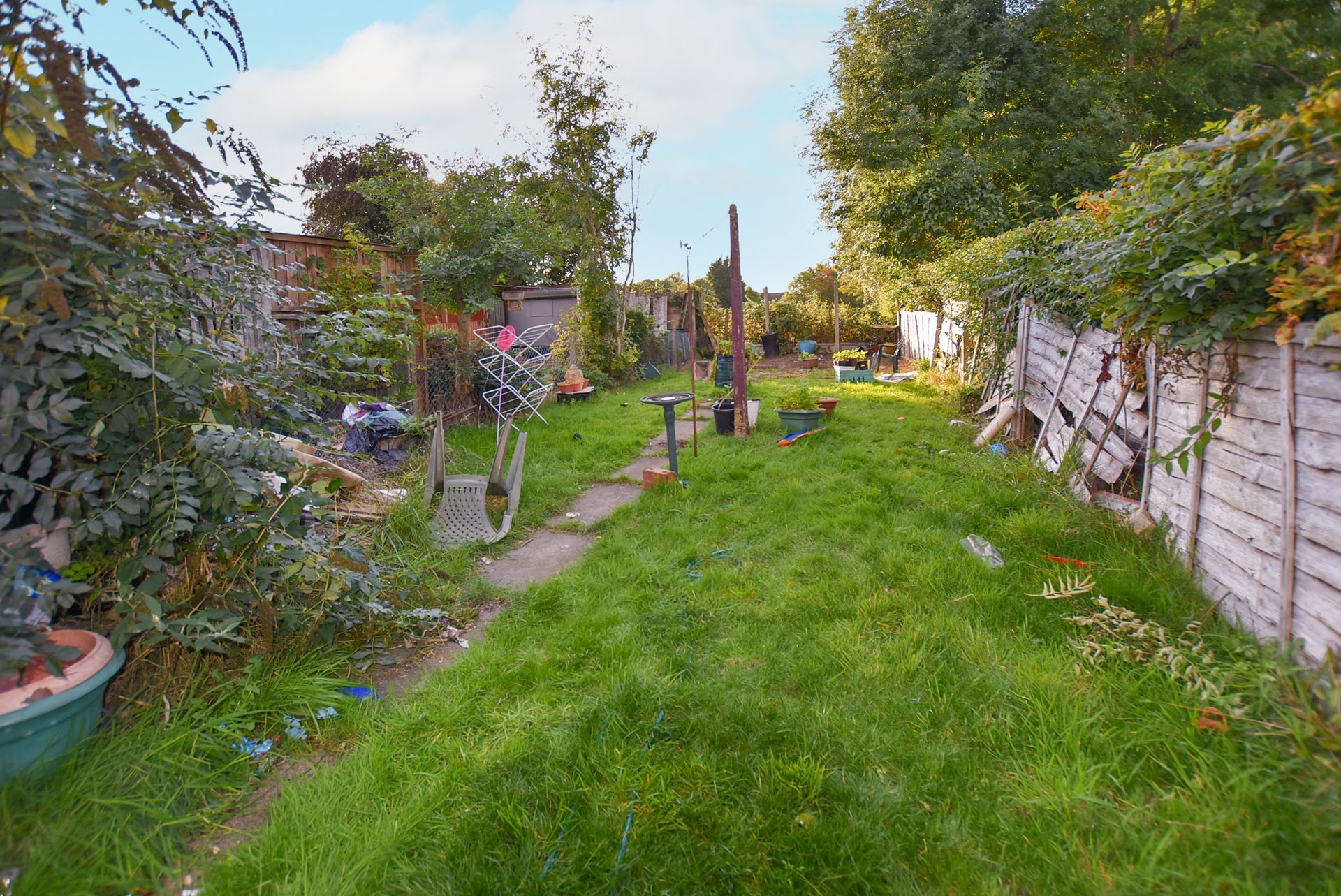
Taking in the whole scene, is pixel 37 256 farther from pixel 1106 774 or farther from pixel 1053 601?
pixel 1053 601

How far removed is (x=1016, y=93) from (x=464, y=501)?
13.8m

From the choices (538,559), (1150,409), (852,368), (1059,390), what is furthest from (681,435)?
(852,368)

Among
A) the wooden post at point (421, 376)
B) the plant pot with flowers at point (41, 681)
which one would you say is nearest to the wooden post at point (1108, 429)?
the plant pot with flowers at point (41, 681)

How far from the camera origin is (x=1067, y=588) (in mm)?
2850

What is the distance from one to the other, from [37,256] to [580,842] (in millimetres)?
2195

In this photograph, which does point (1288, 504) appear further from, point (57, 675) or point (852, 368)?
point (852, 368)

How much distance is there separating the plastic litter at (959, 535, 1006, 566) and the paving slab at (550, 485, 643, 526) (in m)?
2.44

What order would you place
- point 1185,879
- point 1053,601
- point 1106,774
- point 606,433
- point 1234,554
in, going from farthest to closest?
point 606,433 < point 1053,601 < point 1234,554 < point 1106,774 < point 1185,879

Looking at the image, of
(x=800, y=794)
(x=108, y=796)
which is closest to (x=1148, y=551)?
(x=800, y=794)

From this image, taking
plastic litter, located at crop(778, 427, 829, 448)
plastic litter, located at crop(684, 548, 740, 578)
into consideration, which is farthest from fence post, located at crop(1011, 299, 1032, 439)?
plastic litter, located at crop(684, 548, 740, 578)

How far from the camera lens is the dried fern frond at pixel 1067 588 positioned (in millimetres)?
2736

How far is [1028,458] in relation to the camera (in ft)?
16.0

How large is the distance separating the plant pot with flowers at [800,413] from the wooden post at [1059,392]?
221 centimetres

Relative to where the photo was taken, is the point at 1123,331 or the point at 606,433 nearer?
the point at 1123,331
